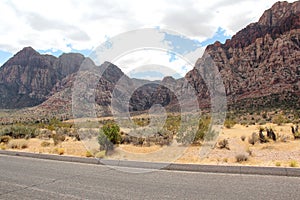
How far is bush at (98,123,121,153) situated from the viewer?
47.1 ft

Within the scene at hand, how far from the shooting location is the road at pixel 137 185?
19.6ft

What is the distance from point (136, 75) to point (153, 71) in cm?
67

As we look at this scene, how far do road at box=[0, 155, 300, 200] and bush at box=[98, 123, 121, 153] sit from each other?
17.2 feet

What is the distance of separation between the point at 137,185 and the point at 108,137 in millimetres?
8340

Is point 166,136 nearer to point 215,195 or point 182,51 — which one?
point 182,51

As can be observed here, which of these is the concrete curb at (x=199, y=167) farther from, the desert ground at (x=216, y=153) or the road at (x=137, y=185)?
the desert ground at (x=216, y=153)

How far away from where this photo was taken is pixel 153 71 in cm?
923

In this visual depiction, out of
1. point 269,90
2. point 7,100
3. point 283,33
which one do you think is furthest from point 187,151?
point 7,100

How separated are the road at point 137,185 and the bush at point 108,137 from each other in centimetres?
523

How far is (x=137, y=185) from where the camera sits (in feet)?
22.8

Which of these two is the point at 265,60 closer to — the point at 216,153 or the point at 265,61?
the point at 265,61

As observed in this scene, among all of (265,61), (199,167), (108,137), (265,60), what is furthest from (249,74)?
(199,167)

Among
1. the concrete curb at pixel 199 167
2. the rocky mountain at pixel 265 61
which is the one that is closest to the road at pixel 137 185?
the concrete curb at pixel 199 167

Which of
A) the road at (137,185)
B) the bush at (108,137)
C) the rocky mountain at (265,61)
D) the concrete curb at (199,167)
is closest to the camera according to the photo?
the road at (137,185)
